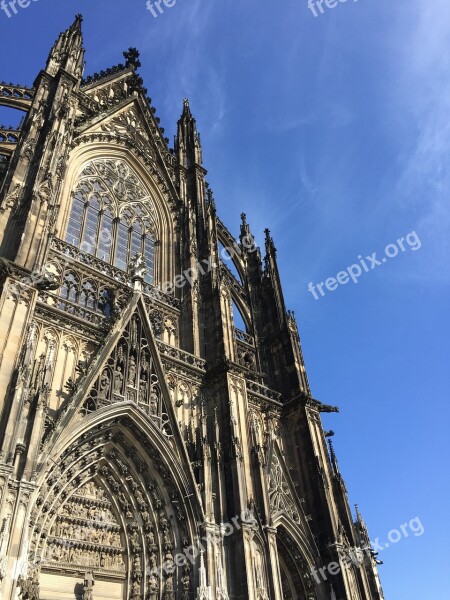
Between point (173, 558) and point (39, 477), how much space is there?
12.6 feet

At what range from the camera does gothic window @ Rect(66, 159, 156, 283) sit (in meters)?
17.5

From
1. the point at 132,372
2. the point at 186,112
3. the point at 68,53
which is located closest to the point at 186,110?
the point at 186,112

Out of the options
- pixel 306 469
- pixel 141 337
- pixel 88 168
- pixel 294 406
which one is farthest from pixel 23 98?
pixel 306 469

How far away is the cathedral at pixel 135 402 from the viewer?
11031 mm

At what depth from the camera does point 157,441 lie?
1289cm

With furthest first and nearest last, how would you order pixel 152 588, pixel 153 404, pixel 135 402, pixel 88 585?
1. pixel 153 404
2. pixel 135 402
3. pixel 152 588
4. pixel 88 585

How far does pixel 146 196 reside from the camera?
2091cm

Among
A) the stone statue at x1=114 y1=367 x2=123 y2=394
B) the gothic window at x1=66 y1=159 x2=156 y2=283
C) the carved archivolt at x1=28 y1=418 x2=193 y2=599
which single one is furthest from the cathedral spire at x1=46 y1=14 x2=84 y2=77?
the carved archivolt at x1=28 y1=418 x2=193 y2=599

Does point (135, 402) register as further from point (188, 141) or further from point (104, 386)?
point (188, 141)

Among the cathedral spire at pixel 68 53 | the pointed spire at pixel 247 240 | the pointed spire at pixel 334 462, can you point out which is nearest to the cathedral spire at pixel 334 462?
the pointed spire at pixel 334 462

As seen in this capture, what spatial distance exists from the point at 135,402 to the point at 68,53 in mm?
13956

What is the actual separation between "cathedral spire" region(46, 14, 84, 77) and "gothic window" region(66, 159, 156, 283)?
3.39 meters

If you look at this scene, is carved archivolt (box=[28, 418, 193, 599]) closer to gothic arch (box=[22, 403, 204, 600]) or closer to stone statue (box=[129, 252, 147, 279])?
gothic arch (box=[22, 403, 204, 600])

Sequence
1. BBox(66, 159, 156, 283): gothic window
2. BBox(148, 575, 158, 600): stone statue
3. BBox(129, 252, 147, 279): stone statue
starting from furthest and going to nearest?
BBox(66, 159, 156, 283): gothic window < BBox(129, 252, 147, 279): stone statue < BBox(148, 575, 158, 600): stone statue
